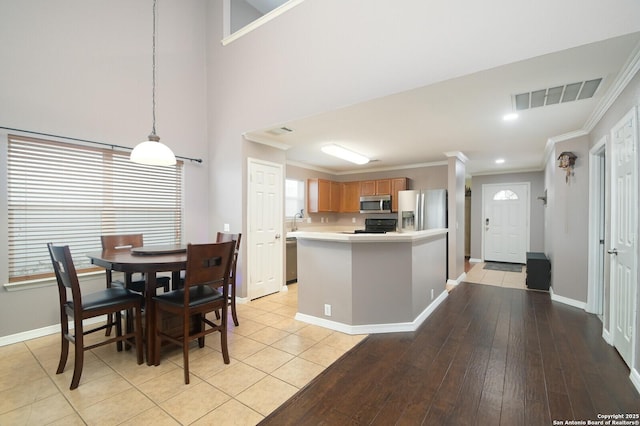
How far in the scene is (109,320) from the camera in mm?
2887

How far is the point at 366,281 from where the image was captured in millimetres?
3004

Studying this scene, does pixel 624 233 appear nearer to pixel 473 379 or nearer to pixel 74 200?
pixel 473 379

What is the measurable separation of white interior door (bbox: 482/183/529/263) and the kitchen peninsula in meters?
5.45

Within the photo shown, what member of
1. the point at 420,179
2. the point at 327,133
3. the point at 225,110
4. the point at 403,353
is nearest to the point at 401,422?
the point at 403,353

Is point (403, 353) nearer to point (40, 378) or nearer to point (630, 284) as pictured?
point (630, 284)

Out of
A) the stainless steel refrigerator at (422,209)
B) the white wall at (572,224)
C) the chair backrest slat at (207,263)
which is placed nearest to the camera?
the chair backrest slat at (207,263)

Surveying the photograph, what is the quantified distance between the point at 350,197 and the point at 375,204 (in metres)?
0.81

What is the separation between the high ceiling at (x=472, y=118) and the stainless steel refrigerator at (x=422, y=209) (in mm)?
742

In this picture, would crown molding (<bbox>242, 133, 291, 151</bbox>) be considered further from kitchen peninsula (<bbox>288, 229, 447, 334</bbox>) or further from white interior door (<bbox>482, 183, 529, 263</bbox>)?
white interior door (<bbox>482, 183, 529, 263</bbox>)

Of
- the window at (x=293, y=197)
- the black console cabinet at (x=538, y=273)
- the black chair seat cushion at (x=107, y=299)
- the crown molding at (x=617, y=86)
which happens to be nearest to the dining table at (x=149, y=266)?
the black chair seat cushion at (x=107, y=299)

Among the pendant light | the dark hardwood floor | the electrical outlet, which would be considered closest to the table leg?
the pendant light

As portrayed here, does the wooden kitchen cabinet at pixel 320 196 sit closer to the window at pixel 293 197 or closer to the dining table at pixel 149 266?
the window at pixel 293 197

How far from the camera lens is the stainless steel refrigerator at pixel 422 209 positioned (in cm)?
530

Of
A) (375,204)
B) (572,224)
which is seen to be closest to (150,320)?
(375,204)
